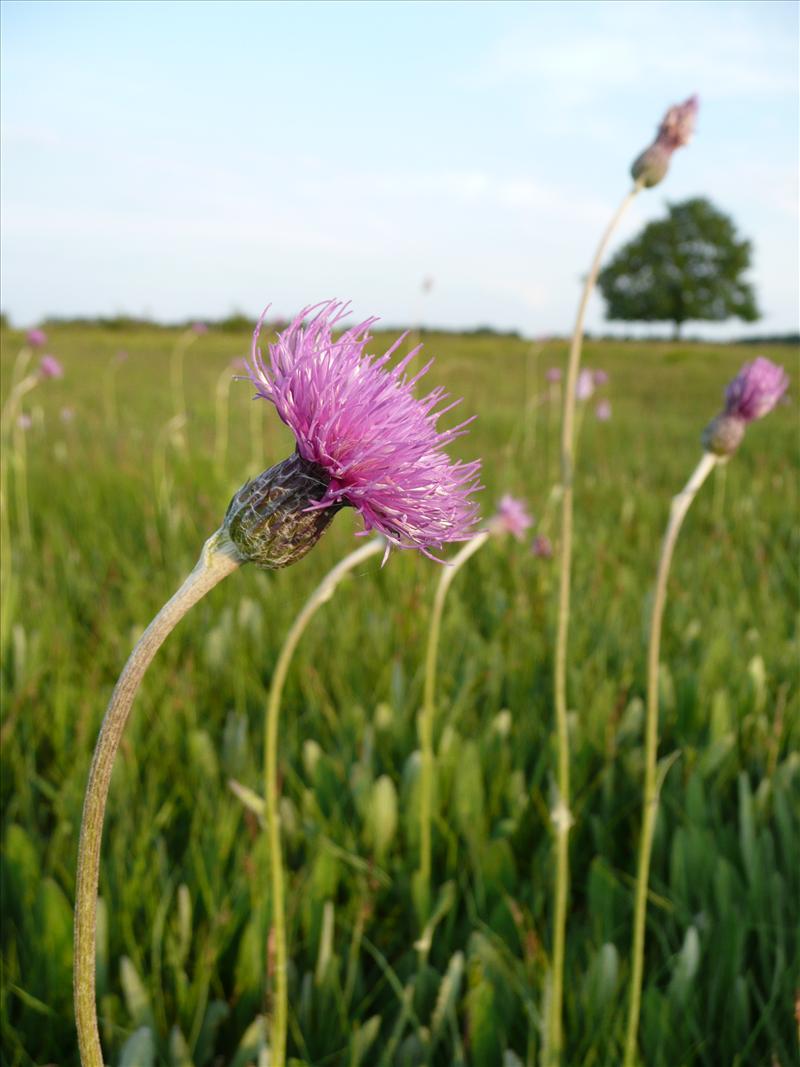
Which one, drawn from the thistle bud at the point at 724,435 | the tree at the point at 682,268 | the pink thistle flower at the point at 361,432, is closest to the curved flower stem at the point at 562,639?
the thistle bud at the point at 724,435

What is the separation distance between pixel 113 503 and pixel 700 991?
10.5 feet

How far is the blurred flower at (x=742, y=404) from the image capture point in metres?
1.17

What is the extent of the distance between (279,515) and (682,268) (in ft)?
132

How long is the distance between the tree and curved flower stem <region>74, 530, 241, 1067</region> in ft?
129

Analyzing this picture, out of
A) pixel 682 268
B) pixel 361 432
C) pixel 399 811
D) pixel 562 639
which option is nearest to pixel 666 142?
pixel 562 639

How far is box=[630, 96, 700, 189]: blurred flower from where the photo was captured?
1.10 meters

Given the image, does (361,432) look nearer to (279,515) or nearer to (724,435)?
(279,515)

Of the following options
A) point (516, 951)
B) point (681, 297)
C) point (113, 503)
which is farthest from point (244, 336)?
point (681, 297)

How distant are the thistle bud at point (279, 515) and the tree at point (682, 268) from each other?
3904 centimetres

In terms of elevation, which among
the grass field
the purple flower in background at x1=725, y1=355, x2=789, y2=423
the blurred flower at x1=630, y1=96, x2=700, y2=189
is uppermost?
the blurred flower at x1=630, y1=96, x2=700, y2=189

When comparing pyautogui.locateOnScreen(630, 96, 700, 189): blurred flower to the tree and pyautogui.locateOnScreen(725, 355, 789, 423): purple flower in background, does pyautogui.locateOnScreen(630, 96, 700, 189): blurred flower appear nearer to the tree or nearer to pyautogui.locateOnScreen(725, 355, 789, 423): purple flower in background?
pyautogui.locateOnScreen(725, 355, 789, 423): purple flower in background

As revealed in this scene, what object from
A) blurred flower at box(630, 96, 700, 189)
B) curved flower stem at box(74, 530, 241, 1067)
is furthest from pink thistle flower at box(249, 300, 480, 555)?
blurred flower at box(630, 96, 700, 189)

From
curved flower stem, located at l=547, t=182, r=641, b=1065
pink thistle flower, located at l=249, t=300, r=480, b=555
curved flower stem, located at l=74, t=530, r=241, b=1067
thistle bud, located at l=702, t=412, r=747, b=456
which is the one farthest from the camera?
thistle bud, located at l=702, t=412, r=747, b=456

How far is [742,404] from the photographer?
121 centimetres
